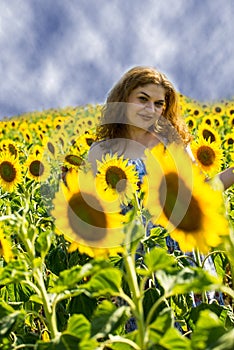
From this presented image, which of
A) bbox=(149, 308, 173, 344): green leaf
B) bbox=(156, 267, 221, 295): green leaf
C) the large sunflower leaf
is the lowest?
bbox=(149, 308, 173, 344): green leaf

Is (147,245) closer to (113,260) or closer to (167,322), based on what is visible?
(113,260)

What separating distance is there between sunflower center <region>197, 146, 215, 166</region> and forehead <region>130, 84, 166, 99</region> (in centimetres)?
53

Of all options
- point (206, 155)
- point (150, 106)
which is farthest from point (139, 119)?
point (206, 155)

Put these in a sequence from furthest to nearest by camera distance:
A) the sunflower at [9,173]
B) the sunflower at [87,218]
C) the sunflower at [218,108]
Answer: the sunflower at [218,108] → the sunflower at [9,173] → the sunflower at [87,218]

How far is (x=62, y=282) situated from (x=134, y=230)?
190 mm

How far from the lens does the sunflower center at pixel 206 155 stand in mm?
3691

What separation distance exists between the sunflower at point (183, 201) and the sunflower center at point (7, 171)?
2.79 meters

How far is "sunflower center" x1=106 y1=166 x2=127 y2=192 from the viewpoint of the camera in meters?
2.23

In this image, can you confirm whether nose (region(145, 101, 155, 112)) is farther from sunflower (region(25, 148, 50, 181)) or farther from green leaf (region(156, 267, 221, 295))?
green leaf (region(156, 267, 221, 295))

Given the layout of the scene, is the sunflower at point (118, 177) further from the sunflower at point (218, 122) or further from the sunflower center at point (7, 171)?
the sunflower at point (218, 122)

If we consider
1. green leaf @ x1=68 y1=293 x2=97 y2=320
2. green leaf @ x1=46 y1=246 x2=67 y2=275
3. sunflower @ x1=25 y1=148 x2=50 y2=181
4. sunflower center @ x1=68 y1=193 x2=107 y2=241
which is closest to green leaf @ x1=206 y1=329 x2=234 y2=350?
sunflower center @ x1=68 y1=193 x2=107 y2=241

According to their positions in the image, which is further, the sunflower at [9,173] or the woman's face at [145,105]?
the sunflower at [9,173]

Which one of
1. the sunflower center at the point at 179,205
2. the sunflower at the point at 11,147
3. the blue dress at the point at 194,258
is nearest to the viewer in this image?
the sunflower center at the point at 179,205

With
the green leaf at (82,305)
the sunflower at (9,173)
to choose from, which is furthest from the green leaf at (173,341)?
the sunflower at (9,173)
